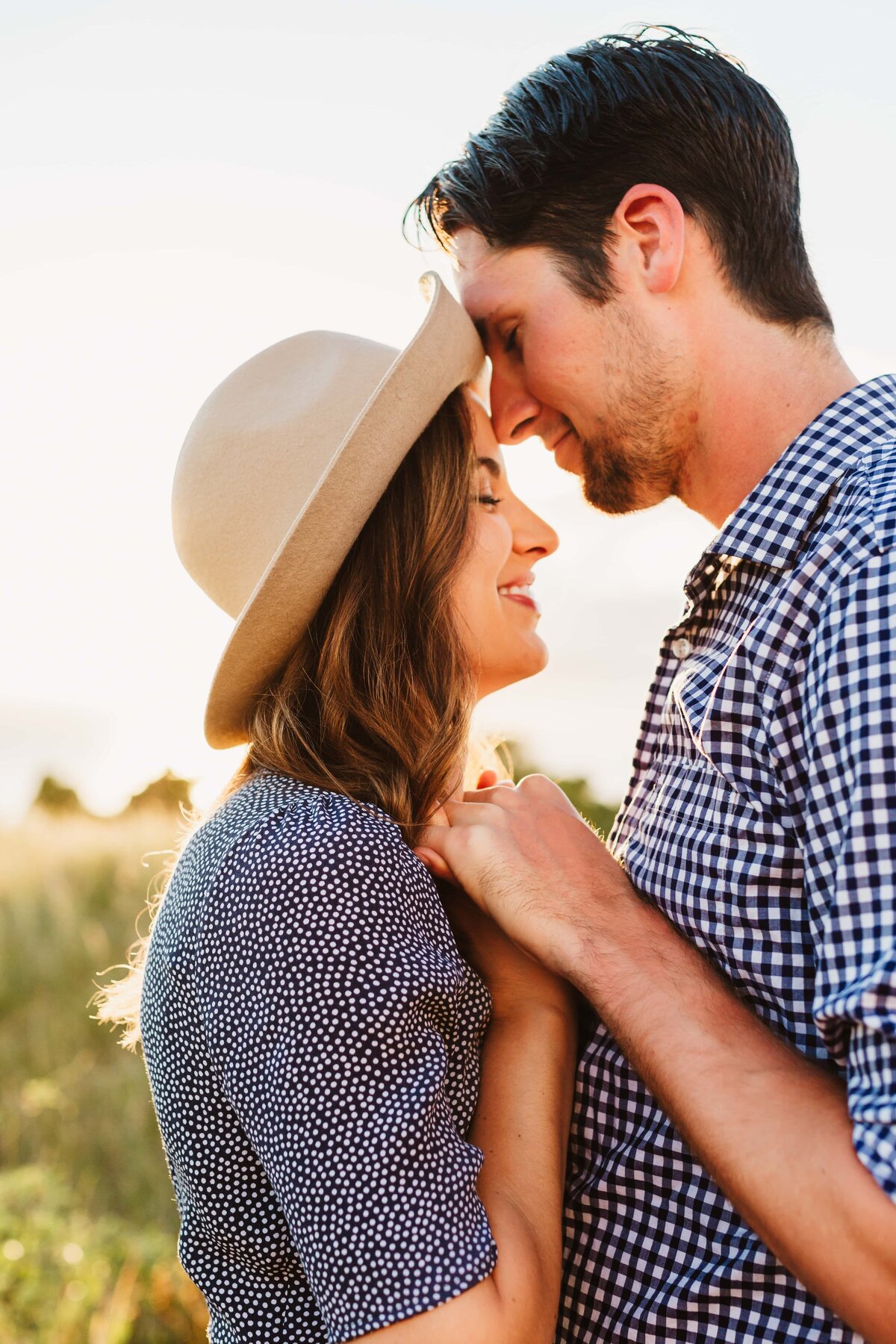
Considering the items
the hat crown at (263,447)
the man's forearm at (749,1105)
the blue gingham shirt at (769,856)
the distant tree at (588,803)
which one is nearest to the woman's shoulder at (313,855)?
the man's forearm at (749,1105)

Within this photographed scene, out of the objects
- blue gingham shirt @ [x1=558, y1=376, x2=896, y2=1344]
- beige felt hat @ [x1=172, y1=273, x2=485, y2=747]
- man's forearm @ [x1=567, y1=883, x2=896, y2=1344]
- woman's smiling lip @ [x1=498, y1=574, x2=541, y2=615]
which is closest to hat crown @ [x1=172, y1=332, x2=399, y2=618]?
beige felt hat @ [x1=172, y1=273, x2=485, y2=747]

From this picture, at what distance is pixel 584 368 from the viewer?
267cm

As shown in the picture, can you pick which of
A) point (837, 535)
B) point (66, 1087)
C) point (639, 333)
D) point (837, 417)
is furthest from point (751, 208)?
point (66, 1087)

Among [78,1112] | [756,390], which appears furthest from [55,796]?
[756,390]

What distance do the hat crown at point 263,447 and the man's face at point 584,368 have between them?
0.48 m

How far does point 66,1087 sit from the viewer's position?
6.03 meters

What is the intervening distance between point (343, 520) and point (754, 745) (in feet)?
2.98

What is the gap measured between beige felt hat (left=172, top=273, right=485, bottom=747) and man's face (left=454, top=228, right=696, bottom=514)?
31 centimetres

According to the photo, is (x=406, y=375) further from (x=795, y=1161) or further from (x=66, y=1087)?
(x=66, y=1087)

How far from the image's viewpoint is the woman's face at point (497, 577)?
8.04 ft

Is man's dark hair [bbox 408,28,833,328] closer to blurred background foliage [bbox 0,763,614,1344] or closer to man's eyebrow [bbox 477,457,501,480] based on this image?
man's eyebrow [bbox 477,457,501,480]

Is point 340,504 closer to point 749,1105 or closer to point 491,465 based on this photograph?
point 491,465

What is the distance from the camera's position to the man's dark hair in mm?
2627

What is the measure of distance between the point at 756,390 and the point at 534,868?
1.23 m
